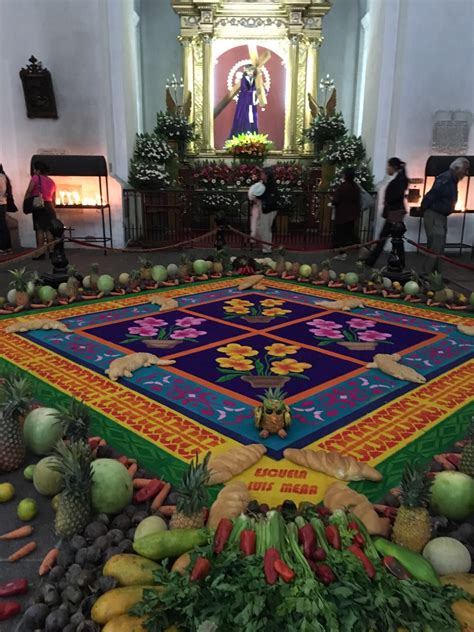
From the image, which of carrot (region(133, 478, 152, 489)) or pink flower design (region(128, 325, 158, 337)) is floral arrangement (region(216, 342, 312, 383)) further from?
carrot (region(133, 478, 152, 489))

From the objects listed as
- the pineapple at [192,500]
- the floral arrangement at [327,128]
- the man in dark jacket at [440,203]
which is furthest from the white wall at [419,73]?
the pineapple at [192,500]

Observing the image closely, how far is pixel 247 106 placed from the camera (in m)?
16.1

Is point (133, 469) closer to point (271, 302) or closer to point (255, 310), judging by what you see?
point (255, 310)

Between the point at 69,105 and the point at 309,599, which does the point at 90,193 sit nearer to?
the point at 69,105

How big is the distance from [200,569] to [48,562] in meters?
0.81

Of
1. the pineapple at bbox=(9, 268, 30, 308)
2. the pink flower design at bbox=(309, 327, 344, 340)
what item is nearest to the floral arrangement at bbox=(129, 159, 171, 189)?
the pineapple at bbox=(9, 268, 30, 308)

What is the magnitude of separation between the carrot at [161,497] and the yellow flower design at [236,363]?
1795 millimetres

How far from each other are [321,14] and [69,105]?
8091 millimetres

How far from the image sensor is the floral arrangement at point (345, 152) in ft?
41.2

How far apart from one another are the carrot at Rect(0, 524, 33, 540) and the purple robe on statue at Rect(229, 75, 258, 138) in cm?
1518

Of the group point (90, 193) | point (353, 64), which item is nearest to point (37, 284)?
point (90, 193)

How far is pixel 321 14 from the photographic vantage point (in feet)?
49.7

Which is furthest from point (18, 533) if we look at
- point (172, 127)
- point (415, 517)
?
point (172, 127)

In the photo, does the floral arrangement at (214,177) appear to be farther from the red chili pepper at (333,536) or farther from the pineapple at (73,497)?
the red chili pepper at (333,536)
